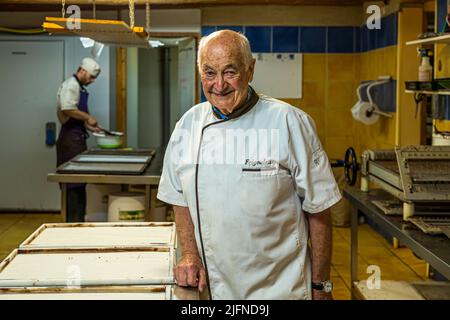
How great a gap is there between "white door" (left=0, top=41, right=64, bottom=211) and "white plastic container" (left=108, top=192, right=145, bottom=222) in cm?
272

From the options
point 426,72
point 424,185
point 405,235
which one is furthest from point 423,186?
point 426,72

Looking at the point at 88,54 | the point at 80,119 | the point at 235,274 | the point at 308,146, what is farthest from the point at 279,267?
the point at 88,54

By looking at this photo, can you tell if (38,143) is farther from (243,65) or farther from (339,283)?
(243,65)

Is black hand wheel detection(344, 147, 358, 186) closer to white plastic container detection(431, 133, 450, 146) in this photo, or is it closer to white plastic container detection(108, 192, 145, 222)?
white plastic container detection(431, 133, 450, 146)

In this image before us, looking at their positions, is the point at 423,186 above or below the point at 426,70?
below

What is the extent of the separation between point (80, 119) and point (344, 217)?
2.50 metres

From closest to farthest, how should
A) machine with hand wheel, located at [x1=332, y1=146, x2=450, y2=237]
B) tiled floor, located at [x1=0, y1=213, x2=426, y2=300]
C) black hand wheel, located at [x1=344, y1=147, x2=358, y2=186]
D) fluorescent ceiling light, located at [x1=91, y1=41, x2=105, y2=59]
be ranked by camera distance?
→ machine with hand wheel, located at [x1=332, y1=146, x2=450, y2=237] < black hand wheel, located at [x1=344, y1=147, x2=358, y2=186] < tiled floor, located at [x1=0, y1=213, x2=426, y2=300] < fluorescent ceiling light, located at [x1=91, y1=41, x2=105, y2=59]

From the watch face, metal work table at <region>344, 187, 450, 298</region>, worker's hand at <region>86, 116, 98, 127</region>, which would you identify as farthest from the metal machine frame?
worker's hand at <region>86, 116, 98, 127</region>

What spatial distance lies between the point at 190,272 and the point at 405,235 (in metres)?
1.26

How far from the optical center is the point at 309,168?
1.78 meters

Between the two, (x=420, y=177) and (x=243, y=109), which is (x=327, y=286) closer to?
(x=243, y=109)

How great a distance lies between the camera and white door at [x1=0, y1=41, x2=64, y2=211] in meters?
6.46

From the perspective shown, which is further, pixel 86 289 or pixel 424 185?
pixel 424 185

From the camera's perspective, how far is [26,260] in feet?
6.70
